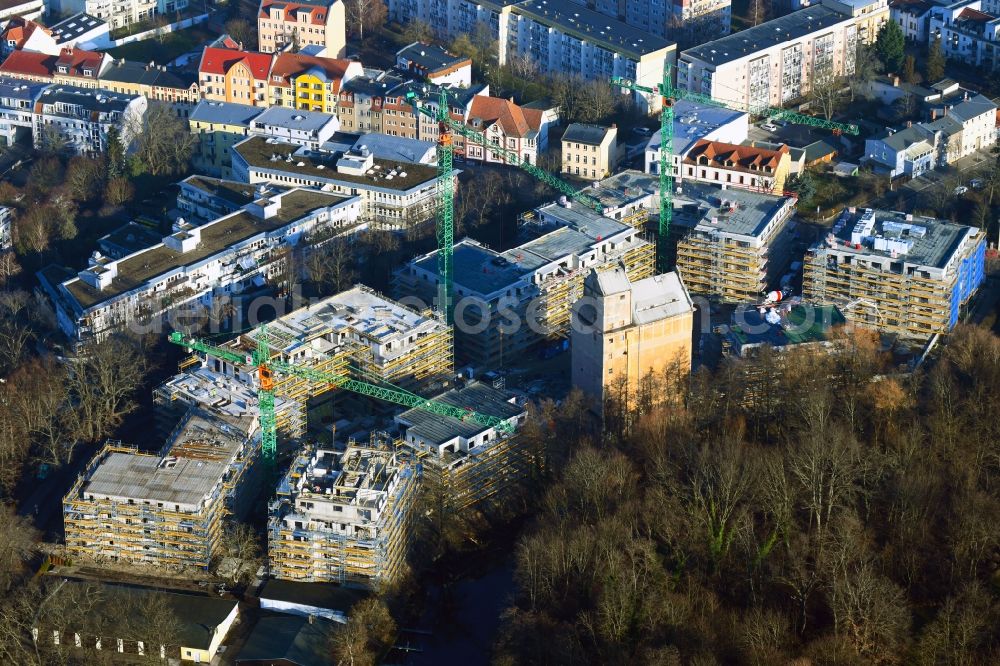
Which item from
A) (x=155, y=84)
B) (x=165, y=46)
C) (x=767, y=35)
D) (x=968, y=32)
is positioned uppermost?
(x=767, y=35)

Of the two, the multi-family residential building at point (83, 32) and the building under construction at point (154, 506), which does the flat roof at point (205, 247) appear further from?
the multi-family residential building at point (83, 32)

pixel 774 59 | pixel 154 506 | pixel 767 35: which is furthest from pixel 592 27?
pixel 154 506

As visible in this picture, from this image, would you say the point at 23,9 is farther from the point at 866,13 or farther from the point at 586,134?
the point at 866,13

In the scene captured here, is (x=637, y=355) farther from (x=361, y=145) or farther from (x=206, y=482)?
(x=361, y=145)

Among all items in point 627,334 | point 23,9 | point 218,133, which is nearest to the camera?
point 627,334

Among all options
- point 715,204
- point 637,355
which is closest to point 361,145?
point 715,204

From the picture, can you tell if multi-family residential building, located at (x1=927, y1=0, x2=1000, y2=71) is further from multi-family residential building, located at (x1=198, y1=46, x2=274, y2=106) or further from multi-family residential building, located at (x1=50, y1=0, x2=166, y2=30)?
multi-family residential building, located at (x1=50, y1=0, x2=166, y2=30)
